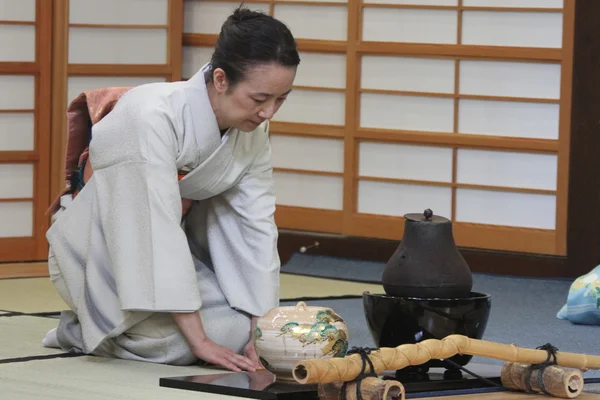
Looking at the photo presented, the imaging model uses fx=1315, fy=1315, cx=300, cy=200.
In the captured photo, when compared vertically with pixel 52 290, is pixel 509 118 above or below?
above

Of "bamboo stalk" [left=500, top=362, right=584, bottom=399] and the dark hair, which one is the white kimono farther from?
"bamboo stalk" [left=500, top=362, right=584, bottom=399]

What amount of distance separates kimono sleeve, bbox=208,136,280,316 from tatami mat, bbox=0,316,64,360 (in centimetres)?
53

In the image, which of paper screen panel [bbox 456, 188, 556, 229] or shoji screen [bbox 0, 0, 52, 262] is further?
shoji screen [bbox 0, 0, 52, 262]

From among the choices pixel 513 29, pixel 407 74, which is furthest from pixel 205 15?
pixel 513 29

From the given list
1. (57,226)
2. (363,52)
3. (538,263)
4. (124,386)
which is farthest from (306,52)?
(124,386)

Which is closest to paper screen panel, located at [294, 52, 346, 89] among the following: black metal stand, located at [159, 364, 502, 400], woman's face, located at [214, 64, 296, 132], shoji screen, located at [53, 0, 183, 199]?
shoji screen, located at [53, 0, 183, 199]

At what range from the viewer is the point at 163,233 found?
11.4 feet

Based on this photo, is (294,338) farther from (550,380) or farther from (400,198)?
(400,198)

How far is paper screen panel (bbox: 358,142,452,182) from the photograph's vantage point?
20.0ft

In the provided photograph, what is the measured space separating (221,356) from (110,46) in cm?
310

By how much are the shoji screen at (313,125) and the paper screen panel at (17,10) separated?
113cm

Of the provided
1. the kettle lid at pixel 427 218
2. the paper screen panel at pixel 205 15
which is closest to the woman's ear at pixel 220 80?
the kettle lid at pixel 427 218

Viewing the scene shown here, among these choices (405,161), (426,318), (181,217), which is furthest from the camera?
(405,161)

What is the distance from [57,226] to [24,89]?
243 cm
